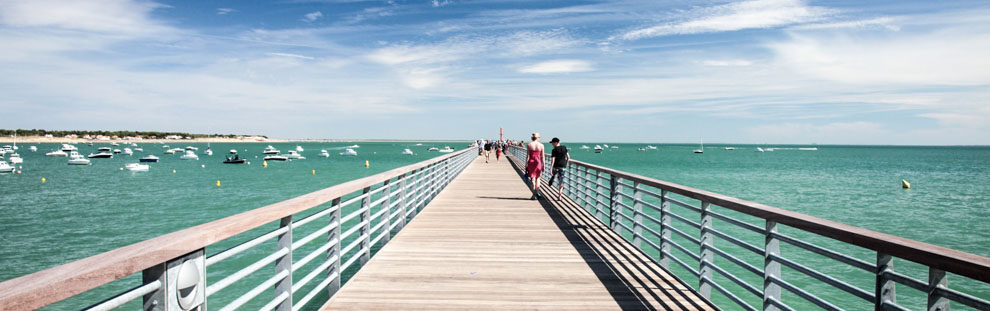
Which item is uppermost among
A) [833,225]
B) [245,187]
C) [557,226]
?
[833,225]

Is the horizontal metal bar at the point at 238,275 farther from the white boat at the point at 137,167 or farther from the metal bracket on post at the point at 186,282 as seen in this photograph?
the white boat at the point at 137,167

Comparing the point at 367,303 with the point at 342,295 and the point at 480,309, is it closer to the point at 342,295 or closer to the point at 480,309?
the point at 342,295

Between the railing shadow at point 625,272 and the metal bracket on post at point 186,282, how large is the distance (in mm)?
3097

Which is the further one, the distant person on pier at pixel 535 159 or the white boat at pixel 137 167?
the white boat at pixel 137 167

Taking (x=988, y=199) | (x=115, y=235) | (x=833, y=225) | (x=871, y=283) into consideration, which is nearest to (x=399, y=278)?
(x=833, y=225)

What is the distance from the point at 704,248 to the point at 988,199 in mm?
42549

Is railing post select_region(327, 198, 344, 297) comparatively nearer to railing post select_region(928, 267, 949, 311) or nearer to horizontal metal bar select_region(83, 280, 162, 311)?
horizontal metal bar select_region(83, 280, 162, 311)

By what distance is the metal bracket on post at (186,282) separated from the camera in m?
2.31

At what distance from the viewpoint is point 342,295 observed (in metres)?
4.65

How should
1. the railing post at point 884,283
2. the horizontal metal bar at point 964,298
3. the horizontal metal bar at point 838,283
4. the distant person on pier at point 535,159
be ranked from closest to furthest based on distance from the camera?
1. the horizontal metal bar at point 964,298
2. the railing post at point 884,283
3. the horizontal metal bar at point 838,283
4. the distant person on pier at point 535,159

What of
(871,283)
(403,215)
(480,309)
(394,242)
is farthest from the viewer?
(871,283)

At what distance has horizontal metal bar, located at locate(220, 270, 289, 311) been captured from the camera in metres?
2.96

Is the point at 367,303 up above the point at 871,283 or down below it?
above

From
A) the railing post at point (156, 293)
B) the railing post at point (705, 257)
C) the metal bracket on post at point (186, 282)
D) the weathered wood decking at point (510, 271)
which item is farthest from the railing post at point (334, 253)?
the railing post at point (705, 257)
